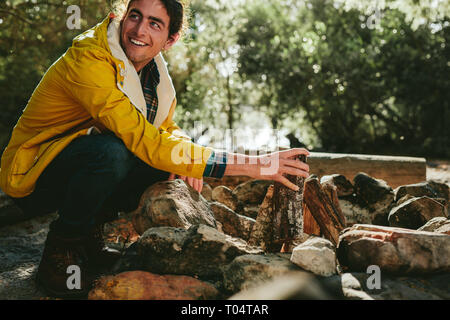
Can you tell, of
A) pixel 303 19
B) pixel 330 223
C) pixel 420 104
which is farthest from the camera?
pixel 303 19

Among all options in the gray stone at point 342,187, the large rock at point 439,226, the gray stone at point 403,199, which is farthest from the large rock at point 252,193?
the large rock at point 439,226

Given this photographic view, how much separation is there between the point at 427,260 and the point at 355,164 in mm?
3329

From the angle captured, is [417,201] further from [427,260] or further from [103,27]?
[103,27]

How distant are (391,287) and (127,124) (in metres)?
1.57

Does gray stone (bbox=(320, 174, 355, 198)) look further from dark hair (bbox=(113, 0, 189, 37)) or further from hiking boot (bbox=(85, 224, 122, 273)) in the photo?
hiking boot (bbox=(85, 224, 122, 273))

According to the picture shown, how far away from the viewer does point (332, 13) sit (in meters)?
14.1

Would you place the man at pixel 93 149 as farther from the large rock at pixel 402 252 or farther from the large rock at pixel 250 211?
the large rock at pixel 250 211

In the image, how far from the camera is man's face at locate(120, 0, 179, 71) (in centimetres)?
240

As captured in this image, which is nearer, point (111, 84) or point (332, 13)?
point (111, 84)

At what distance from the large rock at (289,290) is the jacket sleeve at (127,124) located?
65 cm

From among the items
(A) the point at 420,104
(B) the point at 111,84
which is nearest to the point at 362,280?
(B) the point at 111,84

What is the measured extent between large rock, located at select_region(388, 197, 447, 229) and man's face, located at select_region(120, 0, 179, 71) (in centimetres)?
227

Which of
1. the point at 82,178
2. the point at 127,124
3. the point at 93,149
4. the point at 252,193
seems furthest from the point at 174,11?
the point at 252,193
